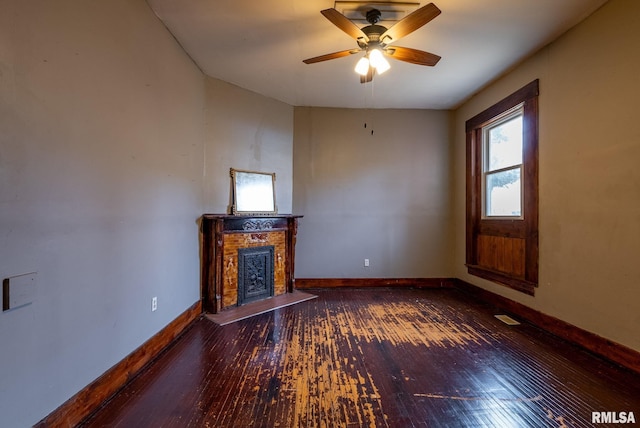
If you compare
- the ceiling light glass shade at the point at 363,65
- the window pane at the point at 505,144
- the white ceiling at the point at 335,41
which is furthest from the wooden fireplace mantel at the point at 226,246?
the window pane at the point at 505,144

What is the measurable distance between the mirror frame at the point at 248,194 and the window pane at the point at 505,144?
3.03 meters

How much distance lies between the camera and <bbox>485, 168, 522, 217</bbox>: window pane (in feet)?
11.1

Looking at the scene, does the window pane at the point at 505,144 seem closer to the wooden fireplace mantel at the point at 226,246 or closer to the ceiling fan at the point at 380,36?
the ceiling fan at the point at 380,36

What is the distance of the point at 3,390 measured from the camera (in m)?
1.20

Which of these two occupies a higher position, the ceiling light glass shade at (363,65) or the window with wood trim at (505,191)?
the ceiling light glass shade at (363,65)

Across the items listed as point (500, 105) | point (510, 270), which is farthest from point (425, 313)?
point (500, 105)

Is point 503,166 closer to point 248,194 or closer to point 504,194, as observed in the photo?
point 504,194

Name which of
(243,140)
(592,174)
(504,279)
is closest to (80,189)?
(243,140)

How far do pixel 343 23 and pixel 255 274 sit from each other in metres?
2.91

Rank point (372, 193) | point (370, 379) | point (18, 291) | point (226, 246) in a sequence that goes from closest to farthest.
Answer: point (18, 291)
point (370, 379)
point (226, 246)
point (372, 193)

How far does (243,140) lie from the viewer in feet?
12.4

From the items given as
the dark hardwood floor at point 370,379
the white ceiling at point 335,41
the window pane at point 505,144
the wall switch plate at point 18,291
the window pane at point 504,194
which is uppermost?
the white ceiling at point 335,41

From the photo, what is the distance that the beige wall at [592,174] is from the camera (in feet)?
6.94

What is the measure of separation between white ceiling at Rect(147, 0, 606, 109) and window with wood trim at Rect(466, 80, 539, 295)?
546 mm
